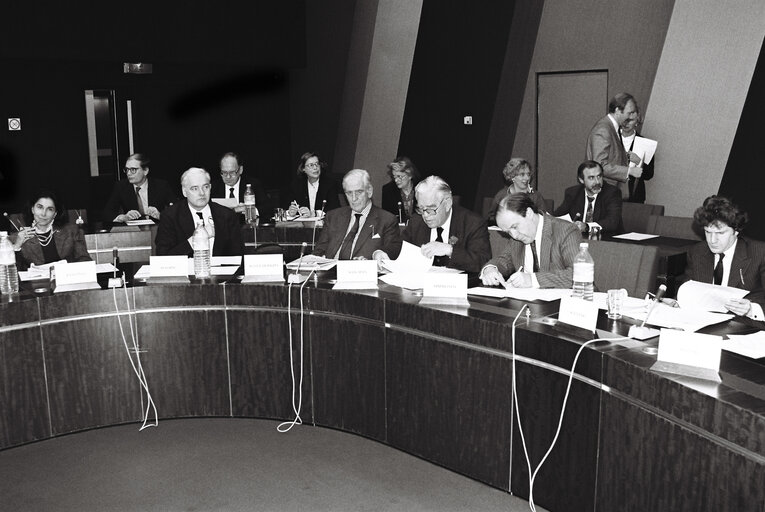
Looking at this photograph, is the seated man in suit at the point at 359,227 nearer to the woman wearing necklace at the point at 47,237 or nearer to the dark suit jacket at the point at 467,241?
the dark suit jacket at the point at 467,241

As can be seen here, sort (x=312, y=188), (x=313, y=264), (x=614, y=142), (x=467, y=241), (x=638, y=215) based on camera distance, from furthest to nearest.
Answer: (x=312, y=188), (x=614, y=142), (x=638, y=215), (x=467, y=241), (x=313, y=264)

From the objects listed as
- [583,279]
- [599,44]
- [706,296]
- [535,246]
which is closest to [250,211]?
[535,246]

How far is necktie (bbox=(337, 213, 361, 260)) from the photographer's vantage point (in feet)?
16.4

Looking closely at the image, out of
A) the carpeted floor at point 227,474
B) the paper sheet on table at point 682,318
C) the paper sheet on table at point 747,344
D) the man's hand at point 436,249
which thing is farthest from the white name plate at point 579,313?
the man's hand at point 436,249

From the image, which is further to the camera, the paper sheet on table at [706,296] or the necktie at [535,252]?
the necktie at [535,252]

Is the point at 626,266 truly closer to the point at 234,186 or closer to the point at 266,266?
the point at 266,266

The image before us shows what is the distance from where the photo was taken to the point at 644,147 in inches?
265

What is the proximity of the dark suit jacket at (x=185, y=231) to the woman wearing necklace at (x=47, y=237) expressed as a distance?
0.54m

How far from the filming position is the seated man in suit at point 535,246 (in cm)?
380

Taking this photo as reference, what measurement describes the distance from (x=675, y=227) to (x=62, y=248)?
4.03m

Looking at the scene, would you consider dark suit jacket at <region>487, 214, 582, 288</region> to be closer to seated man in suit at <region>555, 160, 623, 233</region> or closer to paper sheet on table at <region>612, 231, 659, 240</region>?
paper sheet on table at <region>612, 231, 659, 240</region>

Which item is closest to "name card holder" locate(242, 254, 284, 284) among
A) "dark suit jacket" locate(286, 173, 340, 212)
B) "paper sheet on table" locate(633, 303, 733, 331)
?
"paper sheet on table" locate(633, 303, 733, 331)

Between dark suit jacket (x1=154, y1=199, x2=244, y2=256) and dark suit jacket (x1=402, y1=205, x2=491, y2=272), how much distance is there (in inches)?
48.1

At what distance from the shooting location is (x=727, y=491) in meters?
2.30
